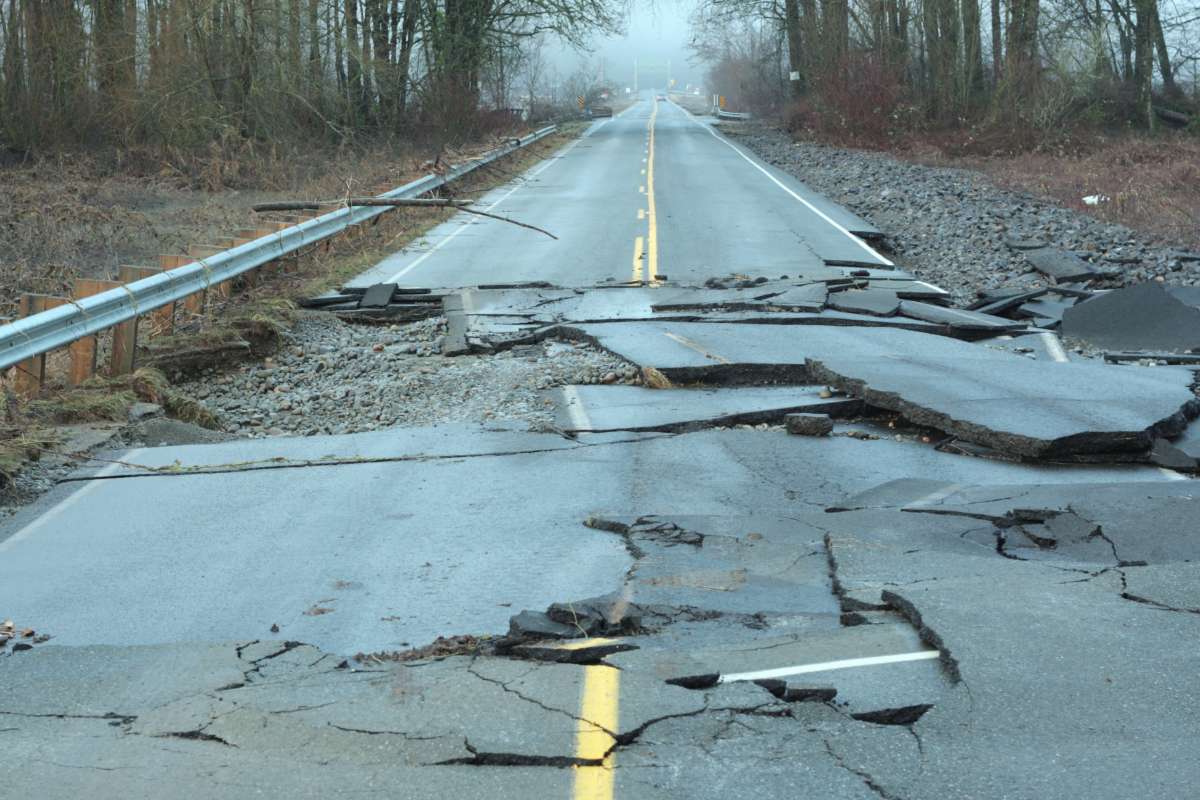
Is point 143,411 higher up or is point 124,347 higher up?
point 124,347

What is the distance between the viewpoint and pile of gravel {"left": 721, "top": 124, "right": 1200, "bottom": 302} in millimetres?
15867

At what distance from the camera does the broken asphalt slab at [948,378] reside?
27.1 ft

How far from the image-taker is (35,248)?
16.4m

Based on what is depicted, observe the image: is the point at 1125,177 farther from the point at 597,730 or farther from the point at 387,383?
the point at 597,730

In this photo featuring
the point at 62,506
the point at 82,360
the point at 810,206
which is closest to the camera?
the point at 62,506

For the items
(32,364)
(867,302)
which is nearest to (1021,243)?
(867,302)

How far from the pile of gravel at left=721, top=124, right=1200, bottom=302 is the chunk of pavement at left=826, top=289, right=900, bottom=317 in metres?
1.40

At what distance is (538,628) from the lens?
16.7 feet

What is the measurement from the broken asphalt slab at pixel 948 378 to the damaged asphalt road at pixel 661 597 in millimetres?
44

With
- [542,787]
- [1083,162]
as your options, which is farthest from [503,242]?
[1083,162]

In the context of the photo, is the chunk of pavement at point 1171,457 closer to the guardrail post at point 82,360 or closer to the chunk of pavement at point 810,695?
the chunk of pavement at point 810,695

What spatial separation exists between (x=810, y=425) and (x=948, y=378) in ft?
5.48

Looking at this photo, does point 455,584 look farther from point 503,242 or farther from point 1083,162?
point 1083,162

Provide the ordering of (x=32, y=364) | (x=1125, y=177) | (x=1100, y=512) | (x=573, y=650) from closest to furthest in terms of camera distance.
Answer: (x=573, y=650), (x=1100, y=512), (x=32, y=364), (x=1125, y=177)
